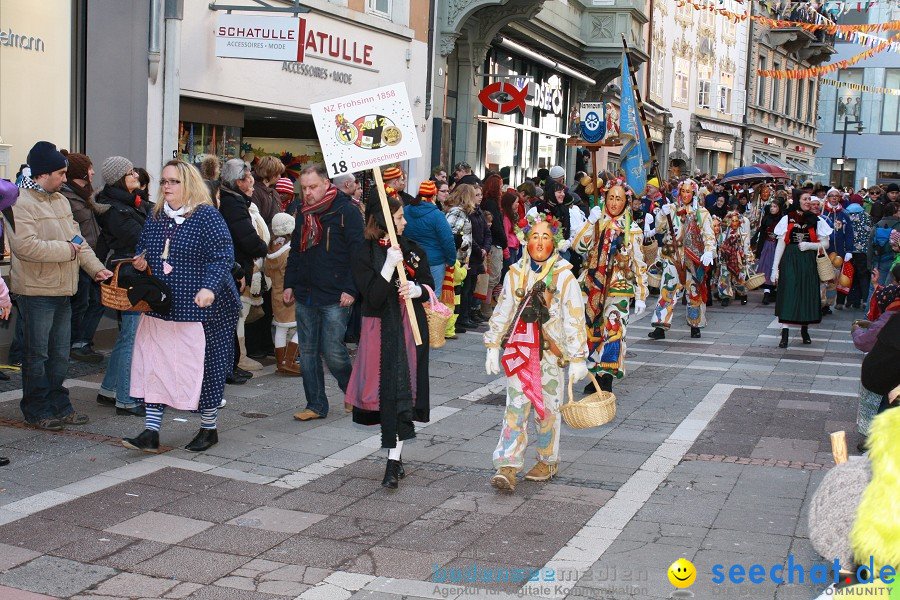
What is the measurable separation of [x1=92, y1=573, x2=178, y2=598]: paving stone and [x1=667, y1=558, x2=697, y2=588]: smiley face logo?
228 cm

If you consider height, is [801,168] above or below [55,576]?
above

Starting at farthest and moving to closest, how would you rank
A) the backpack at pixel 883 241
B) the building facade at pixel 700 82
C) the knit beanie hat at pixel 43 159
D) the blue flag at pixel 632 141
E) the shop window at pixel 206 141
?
the building facade at pixel 700 82
the backpack at pixel 883 241
the blue flag at pixel 632 141
the shop window at pixel 206 141
the knit beanie hat at pixel 43 159

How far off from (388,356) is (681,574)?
242cm

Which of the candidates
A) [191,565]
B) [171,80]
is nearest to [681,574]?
[191,565]

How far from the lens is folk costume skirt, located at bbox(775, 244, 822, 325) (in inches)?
554

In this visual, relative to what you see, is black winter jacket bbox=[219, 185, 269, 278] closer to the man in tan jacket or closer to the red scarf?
the red scarf

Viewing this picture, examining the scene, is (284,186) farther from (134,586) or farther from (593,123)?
(593,123)

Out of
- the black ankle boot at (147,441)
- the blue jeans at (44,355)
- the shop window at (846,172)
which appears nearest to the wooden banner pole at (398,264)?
the black ankle boot at (147,441)

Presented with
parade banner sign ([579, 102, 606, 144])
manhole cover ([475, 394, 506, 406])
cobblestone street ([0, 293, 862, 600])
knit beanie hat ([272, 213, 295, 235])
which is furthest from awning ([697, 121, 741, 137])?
cobblestone street ([0, 293, 862, 600])

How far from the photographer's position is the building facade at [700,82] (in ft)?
124

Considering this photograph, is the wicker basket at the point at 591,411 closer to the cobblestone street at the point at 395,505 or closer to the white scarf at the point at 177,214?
the cobblestone street at the point at 395,505

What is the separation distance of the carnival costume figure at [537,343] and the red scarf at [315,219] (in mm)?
1941

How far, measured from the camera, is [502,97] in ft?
68.6

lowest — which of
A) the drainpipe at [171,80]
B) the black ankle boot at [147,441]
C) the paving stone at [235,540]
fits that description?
the paving stone at [235,540]
